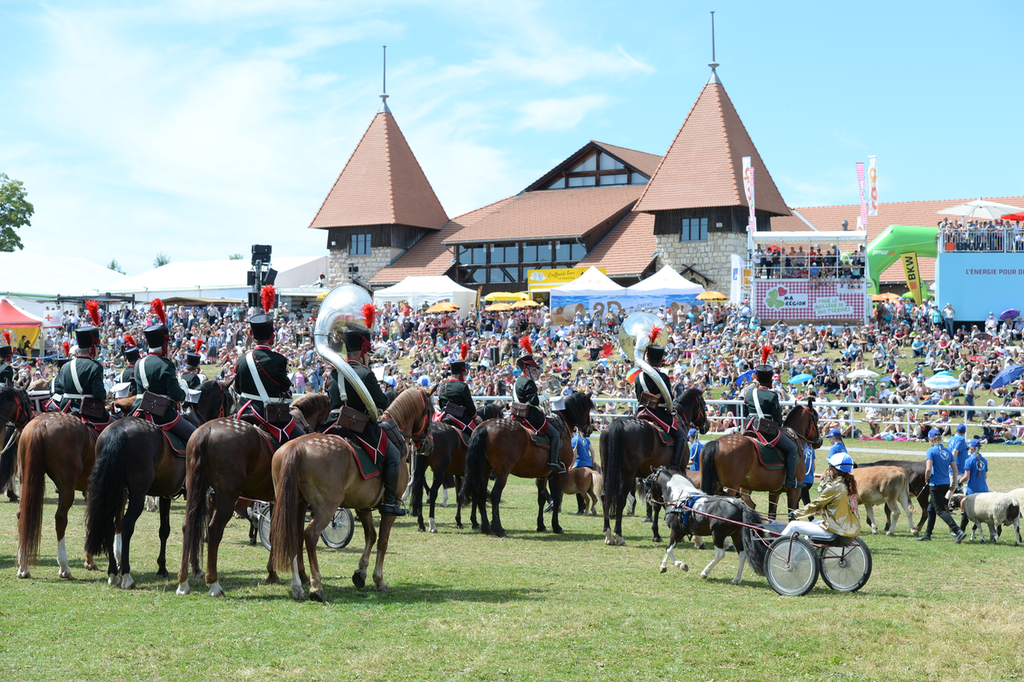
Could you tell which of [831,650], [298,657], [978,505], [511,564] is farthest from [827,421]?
[298,657]

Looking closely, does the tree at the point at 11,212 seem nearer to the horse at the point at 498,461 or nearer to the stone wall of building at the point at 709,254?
the stone wall of building at the point at 709,254

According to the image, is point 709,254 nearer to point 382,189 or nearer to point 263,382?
point 382,189

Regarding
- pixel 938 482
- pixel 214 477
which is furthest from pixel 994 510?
pixel 214 477

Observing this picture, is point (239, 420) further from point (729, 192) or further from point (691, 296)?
point (729, 192)

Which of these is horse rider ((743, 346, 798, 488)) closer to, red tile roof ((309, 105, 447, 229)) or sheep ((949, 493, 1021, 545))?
sheep ((949, 493, 1021, 545))

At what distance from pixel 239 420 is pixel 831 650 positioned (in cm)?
570

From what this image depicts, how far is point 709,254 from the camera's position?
53.1 m

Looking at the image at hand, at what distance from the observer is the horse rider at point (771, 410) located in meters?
13.1

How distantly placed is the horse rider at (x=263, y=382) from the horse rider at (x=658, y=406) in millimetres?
5405

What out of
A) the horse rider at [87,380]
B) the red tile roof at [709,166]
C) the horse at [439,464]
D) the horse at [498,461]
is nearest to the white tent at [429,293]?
the red tile roof at [709,166]

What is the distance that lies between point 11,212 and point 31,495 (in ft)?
241

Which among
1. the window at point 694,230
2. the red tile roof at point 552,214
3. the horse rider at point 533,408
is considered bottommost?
the horse rider at point 533,408

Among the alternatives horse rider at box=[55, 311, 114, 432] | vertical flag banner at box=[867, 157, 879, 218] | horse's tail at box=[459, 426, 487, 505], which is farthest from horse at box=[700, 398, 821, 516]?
vertical flag banner at box=[867, 157, 879, 218]

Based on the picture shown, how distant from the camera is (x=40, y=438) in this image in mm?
10148
